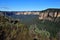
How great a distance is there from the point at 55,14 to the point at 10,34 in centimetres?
12404

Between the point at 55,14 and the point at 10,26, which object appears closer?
the point at 10,26

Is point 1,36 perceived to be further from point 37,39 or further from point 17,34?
point 37,39

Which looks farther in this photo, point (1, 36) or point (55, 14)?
point (55, 14)

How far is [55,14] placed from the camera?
136 meters

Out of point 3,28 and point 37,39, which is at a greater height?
point 3,28

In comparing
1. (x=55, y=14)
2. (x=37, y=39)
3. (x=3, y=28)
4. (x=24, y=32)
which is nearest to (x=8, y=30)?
(x=3, y=28)

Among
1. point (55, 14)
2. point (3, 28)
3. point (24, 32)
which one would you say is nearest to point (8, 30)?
point (3, 28)

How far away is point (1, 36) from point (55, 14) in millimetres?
124829

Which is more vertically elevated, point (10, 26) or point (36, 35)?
point (10, 26)

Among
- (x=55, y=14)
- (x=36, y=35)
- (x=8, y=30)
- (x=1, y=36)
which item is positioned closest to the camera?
(x=1, y=36)

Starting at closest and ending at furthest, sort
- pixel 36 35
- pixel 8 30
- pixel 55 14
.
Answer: pixel 8 30
pixel 36 35
pixel 55 14

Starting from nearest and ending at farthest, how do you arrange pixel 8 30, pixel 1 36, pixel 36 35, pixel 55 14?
pixel 1 36, pixel 8 30, pixel 36 35, pixel 55 14

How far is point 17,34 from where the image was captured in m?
15.3

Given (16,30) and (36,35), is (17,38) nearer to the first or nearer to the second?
(16,30)
